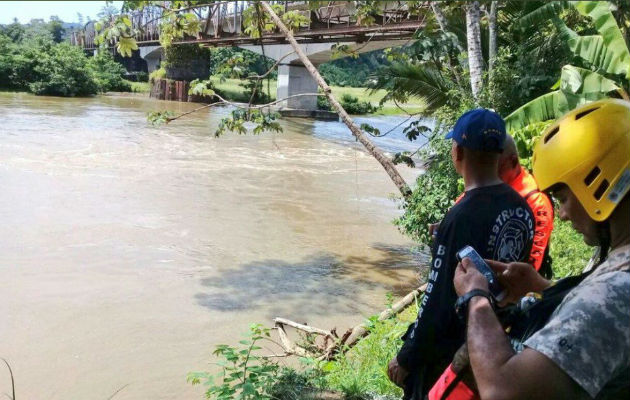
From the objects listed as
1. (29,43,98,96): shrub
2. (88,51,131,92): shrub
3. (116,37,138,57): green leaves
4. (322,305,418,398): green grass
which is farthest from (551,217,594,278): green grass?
(88,51,131,92): shrub

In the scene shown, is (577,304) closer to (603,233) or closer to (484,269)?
(603,233)

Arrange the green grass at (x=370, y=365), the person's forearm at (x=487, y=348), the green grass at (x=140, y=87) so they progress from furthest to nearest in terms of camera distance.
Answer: the green grass at (x=140, y=87) < the green grass at (x=370, y=365) < the person's forearm at (x=487, y=348)

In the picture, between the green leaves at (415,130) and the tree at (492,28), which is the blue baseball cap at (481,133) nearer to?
the green leaves at (415,130)

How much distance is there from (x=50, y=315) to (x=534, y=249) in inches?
218

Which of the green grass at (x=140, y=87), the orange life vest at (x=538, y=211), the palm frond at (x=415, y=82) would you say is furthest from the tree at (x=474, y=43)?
the green grass at (x=140, y=87)

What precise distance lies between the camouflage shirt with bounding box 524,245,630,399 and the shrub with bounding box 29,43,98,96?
3936 centimetres

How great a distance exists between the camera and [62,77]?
36.4 meters

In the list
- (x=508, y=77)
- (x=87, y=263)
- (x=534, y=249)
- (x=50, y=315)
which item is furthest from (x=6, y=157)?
(x=534, y=249)

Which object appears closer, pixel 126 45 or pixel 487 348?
pixel 487 348

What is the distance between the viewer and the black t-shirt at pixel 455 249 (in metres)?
1.94

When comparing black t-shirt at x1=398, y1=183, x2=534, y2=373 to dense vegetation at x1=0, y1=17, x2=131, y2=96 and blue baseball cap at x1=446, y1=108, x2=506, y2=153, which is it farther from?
dense vegetation at x1=0, y1=17, x2=131, y2=96

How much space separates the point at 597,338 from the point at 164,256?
825cm

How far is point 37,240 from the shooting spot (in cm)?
930

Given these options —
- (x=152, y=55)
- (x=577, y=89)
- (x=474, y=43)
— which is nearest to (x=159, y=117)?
(x=474, y=43)
